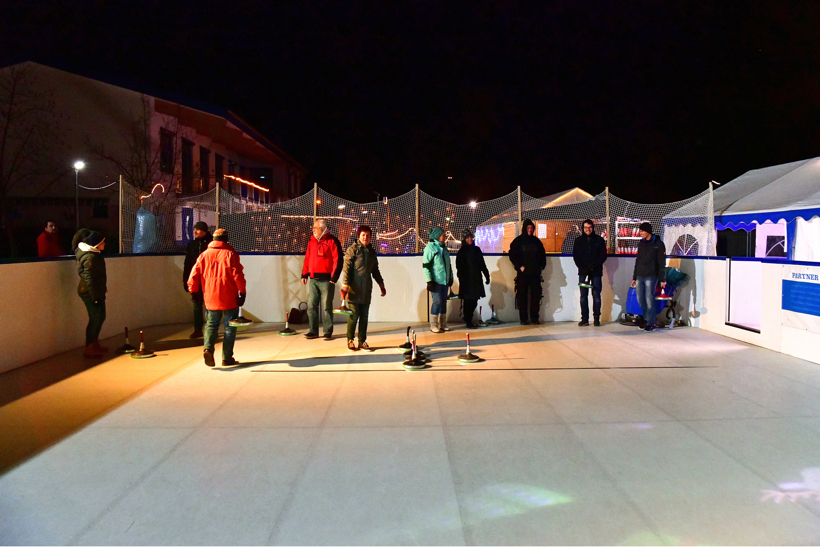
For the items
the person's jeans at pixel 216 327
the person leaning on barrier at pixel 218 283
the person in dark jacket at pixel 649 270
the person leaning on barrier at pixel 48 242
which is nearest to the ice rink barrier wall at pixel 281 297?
the person in dark jacket at pixel 649 270

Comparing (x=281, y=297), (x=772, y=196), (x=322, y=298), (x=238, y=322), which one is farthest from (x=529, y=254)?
(x=772, y=196)

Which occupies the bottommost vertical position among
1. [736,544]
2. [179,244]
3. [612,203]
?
[736,544]

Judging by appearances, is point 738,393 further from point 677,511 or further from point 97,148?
point 97,148

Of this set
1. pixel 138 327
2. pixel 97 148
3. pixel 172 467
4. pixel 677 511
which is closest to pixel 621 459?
pixel 677 511

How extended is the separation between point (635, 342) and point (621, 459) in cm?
505

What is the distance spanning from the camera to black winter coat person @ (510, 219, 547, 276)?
10.1m

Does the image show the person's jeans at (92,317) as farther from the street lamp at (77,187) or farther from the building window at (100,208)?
the building window at (100,208)

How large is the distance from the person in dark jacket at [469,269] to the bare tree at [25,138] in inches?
652

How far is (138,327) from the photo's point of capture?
32.8 feet

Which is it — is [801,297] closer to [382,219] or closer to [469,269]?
[469,269]

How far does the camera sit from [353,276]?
25.0 feet

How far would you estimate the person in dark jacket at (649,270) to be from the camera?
937 cm

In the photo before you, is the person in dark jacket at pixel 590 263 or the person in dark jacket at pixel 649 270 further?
the person in dark jacket at pixel 590 263

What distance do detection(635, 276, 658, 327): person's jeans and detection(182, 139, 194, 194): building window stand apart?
18.9 meters
